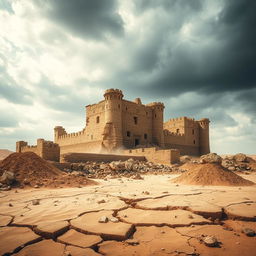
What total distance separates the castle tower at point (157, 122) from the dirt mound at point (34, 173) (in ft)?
61.4

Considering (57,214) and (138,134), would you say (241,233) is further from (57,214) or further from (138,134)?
(138,134)

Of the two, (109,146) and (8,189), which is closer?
(8,189)

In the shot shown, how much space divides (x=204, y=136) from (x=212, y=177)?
87.9 ft

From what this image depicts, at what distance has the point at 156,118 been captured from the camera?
26.4m

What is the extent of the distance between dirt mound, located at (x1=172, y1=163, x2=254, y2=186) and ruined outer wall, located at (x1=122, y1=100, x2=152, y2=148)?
1546cm

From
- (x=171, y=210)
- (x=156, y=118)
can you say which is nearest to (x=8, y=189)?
(x=171, y=210)

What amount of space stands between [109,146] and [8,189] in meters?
15.7

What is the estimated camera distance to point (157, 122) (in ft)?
86.5

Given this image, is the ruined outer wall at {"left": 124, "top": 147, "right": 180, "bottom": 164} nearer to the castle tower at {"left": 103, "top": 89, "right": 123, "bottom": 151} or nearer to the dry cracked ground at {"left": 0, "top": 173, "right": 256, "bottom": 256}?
the castle tower at {"left": 103, "top": 89, "right": 123, "bottom": 151}

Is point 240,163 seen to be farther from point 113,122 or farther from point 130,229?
point 130,229

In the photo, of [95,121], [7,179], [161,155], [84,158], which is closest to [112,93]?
[95,121]

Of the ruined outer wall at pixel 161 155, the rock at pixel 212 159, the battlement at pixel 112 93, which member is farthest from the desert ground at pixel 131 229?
the battlement at pixel 112 93

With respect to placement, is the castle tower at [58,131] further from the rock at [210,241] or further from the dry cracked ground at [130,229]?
the rock at [210,241]

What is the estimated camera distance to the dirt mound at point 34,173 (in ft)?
24.2
